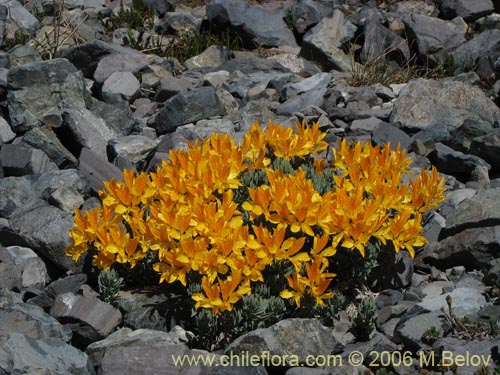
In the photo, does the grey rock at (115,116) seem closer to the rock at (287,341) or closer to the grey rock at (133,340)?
the grey rock at (133,340)

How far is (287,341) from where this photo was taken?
4.38m

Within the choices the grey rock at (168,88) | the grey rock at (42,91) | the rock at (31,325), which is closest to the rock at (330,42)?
the grey rock at (168,88)

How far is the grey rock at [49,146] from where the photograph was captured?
6773 millimetres

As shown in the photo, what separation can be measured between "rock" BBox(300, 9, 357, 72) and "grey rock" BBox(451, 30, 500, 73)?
1.13m

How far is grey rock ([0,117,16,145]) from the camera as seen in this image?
7.11 meters

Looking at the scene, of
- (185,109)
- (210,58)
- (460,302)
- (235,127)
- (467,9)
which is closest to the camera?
(460,302)

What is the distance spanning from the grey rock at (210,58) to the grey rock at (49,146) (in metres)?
2.82

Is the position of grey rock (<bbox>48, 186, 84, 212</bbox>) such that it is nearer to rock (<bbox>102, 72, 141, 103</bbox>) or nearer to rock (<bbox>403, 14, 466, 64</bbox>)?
rock (<bbox>102, 72, 141, 103</bbox>)

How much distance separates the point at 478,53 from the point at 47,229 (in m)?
5.36

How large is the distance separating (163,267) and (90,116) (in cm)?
288

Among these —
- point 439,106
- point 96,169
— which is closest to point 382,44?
point 439,106

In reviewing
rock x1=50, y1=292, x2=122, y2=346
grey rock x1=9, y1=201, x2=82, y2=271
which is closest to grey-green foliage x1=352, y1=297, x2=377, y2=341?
rock x1=50, y1=292, x2=122, y2=346

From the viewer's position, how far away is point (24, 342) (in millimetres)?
4207

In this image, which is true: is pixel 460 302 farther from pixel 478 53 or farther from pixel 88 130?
pixel 478 53
